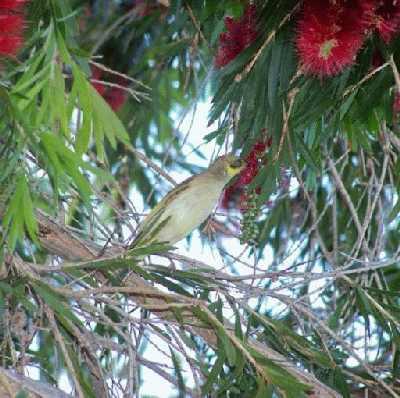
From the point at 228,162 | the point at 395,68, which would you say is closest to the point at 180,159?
the point at 228,162

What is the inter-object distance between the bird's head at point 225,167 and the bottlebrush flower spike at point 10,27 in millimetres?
1219

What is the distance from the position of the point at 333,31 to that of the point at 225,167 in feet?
3.44

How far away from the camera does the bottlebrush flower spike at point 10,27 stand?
2.17 meters

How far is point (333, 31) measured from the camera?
93.5 inches

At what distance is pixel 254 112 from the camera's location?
2.74 m

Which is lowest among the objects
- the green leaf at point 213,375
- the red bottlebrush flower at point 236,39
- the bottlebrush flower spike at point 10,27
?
the green leaf at point 213,375

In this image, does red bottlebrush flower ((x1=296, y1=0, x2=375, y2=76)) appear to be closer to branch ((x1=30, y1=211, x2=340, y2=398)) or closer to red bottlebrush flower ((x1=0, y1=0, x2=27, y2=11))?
red bottlebrush flower ((x1=0, y1=0, x2=27, y2=11))

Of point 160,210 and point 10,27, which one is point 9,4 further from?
point 160,210

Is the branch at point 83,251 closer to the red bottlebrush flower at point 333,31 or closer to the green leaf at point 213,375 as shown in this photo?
the green leaf at point 213,375

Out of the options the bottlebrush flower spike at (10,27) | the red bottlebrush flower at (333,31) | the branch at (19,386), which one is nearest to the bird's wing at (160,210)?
the branch at (19,386)

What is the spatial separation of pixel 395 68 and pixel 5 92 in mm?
906

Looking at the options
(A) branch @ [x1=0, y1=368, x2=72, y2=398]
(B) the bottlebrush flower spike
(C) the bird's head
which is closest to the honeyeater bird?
(C) the bird's head

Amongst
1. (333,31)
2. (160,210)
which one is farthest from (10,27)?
(160,210)

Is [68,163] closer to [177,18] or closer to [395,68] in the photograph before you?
[395,68]
